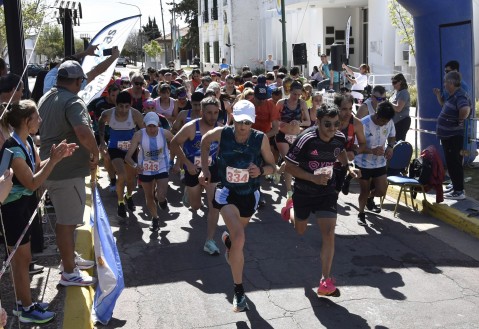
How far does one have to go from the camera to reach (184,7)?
2776 inches

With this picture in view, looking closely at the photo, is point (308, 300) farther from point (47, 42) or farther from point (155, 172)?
point (47, 42)

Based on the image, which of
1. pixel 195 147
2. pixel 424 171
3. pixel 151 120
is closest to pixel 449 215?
pixel 424 171

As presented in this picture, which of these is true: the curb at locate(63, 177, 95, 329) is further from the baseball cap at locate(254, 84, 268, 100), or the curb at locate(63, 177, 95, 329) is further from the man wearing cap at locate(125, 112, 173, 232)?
the baseball cap at locate(254, 84, 268, 100)

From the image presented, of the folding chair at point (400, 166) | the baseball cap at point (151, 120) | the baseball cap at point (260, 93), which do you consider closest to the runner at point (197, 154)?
the baseball cap at point (151, 120)

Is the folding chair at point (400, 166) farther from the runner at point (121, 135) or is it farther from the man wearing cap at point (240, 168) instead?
the runner at point (121, 135)

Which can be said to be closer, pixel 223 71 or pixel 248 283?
pixel 248 283

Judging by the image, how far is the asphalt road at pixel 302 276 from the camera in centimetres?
512

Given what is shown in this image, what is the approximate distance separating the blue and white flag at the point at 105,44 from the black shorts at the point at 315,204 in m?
2.62

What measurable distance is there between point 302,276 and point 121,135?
3.97 metres

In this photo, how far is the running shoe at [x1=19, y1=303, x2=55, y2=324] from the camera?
4.66 metres

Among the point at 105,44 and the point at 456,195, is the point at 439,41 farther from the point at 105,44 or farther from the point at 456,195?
the point at 105,44

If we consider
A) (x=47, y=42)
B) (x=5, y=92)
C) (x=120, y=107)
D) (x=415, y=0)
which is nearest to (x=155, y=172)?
(x=120, y=107)

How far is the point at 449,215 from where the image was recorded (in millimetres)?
8078

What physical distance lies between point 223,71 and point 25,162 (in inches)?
555
